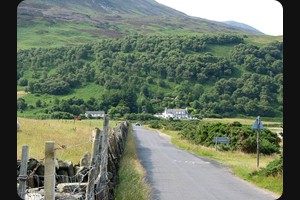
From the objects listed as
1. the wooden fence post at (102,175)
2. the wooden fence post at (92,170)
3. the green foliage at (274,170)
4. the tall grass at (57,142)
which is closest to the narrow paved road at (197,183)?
the green foliage at (274,170)

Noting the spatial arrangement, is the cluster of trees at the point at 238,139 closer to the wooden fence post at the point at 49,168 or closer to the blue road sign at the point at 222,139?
the blue road sign at the point at 222,139

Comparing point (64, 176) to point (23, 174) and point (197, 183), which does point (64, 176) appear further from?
point (197, 183)

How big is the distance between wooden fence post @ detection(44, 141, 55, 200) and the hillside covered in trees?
9446 cm

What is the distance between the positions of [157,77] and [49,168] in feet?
495

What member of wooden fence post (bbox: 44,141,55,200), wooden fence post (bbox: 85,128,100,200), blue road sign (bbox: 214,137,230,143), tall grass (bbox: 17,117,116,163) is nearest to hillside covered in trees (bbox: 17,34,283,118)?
blue road sign (bbox: 214,137,230,143)

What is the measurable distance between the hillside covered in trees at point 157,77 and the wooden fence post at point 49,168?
94458 mm

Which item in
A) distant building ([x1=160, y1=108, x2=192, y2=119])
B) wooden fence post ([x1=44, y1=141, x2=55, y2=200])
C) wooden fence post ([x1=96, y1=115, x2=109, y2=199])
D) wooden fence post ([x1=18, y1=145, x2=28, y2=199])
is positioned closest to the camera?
wooden fence post ([x1=44, y1=141, x2=55, y2=200])

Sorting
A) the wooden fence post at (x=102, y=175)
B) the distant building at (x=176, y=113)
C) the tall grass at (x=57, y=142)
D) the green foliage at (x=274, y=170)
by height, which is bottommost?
the distant building at (x=176, y=113)

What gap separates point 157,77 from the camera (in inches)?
6142

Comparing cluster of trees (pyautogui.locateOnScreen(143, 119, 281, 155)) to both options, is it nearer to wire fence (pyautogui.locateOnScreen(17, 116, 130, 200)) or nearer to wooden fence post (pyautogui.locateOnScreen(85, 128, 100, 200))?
wire fence (pyautogui.locateOnScreen(17, 116, 130, 200))

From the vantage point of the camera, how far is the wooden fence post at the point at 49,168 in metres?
5.39

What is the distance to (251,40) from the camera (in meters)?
199

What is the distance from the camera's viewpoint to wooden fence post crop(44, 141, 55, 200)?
212 inches
